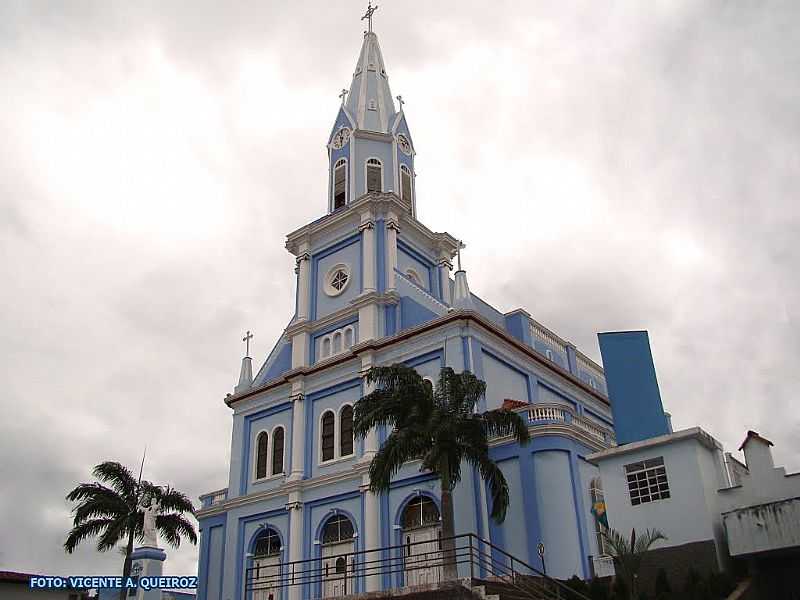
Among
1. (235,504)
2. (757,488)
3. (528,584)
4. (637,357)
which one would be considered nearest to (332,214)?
(235,504)

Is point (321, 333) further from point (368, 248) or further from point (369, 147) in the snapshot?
point (369, 147)

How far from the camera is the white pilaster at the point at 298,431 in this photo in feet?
105

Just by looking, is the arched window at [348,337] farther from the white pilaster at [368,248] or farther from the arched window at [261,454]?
the arched window at [261,454]

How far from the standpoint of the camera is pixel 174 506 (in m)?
30.9

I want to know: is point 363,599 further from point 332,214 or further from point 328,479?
point 332,214

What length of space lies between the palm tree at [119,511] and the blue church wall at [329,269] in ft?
31.4

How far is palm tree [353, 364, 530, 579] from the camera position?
23.1 metres

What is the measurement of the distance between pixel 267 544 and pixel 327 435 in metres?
4.82

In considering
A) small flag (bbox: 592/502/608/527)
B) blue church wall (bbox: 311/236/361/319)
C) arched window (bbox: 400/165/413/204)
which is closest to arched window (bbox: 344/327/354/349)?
blue church wall (bbox: 311/236/361/319)

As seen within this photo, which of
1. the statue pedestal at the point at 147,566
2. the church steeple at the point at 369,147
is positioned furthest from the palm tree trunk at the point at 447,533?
the statue pedestal at the point at 147,566

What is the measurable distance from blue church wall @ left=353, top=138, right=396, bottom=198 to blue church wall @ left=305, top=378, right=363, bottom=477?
908 centimetres

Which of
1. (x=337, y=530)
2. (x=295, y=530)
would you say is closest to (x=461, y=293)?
(x=337, y=530)

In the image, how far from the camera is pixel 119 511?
2975 cm

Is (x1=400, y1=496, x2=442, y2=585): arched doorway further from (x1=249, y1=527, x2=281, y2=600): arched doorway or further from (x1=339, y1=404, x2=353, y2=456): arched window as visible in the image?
(x1=249, y1=527, x2=281, y2=600): arched doorway
